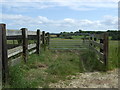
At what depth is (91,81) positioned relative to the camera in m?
5.80

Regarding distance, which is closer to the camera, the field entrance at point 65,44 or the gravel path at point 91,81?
the gravel path at point 91,81

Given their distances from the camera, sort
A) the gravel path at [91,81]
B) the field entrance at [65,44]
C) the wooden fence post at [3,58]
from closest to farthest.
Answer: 1. the wooden fence post at [3,58]
2. the gravel path at [91,81]
3. the field entrance at [65,44]

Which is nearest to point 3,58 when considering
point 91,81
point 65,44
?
point 91,81

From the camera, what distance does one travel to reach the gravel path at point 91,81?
530 cm

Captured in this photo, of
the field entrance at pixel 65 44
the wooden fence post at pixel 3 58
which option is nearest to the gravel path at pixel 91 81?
the wooden fence post at pixel 3 58

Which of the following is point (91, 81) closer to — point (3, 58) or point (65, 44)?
point (3, 58)

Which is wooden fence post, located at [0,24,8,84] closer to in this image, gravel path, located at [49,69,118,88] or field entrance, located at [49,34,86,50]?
gravel path, located at [49,69,118,88]

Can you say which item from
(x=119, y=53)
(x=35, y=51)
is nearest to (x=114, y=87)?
(x=119, y=53)

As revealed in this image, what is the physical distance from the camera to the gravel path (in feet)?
17.4

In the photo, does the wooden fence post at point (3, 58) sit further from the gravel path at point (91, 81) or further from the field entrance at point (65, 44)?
the field entrance at point (65, 44)

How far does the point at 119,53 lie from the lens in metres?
9.00

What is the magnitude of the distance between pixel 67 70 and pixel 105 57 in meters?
1.78

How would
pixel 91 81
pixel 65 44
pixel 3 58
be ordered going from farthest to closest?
1. pixel 65 44
2. pixel 91 81
3. pixel 3 58

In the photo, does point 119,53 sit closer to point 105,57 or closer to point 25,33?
point 105,57
